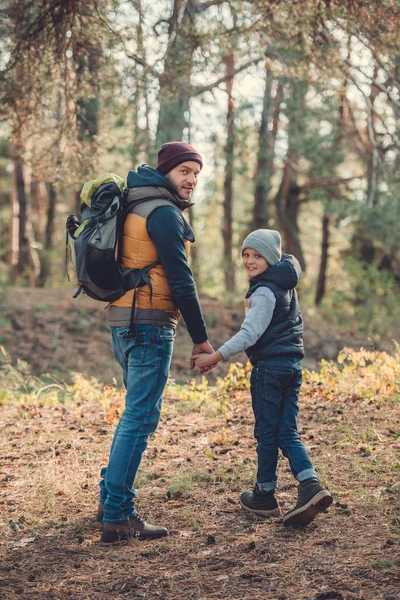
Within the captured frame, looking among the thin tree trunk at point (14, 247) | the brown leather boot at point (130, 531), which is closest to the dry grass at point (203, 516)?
the brown leather boot at point (130, 531)

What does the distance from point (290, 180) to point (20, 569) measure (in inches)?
773

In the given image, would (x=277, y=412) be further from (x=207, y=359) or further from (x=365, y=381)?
(x=365, y=381)

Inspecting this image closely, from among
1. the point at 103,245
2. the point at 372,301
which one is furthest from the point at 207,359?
the point at 372,301

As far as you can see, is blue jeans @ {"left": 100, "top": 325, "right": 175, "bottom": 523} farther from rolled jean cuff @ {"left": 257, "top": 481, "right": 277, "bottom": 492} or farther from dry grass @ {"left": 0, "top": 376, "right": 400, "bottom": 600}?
rolled jean cuff @ {"left": 257, "top": 481, "right": 277, "bottom": 492}

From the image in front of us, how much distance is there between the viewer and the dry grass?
3.62 meters

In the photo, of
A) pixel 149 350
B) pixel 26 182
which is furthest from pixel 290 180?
pixel 149 350

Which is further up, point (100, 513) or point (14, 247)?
point (14, 247)

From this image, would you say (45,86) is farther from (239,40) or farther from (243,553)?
(243,553)

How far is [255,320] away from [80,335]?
999 centimetres

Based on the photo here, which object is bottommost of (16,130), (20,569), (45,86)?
(20,569)

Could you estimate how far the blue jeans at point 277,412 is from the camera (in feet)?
14.6

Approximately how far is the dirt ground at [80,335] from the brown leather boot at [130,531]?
7179mm

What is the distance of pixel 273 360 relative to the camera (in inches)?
175

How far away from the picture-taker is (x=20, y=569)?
3.93 m
